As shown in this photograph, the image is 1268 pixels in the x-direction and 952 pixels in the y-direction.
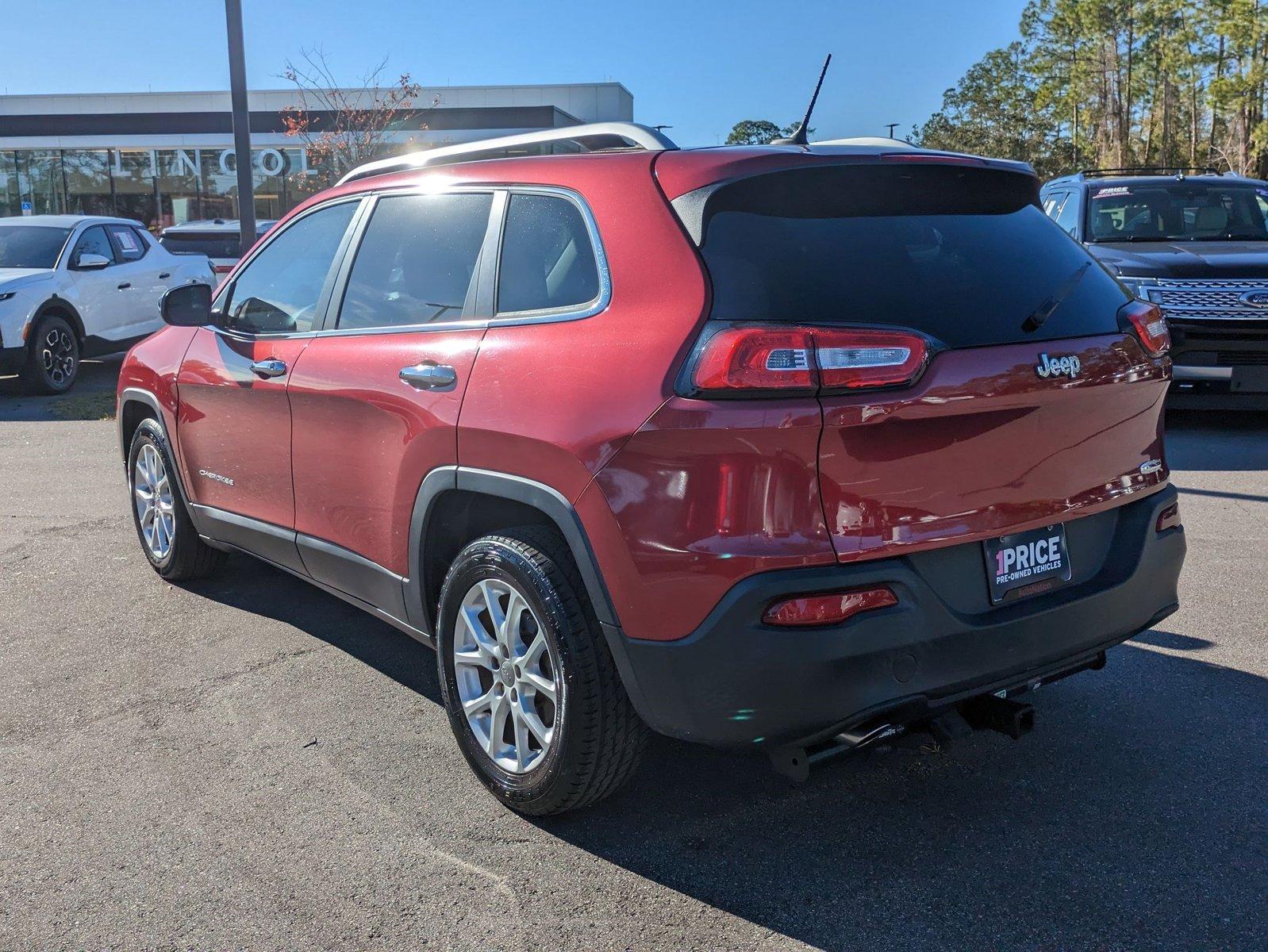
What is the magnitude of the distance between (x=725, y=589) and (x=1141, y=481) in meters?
1.36

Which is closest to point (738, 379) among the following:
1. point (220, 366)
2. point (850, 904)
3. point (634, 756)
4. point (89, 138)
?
point (634, 756)

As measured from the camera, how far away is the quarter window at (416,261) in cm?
364

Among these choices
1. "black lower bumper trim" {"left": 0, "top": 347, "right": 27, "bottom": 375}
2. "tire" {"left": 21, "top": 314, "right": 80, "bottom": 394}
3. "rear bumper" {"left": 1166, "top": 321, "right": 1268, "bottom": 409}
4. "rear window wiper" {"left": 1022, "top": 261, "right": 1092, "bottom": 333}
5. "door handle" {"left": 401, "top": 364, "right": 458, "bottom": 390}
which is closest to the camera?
"rear window wiper" {"left": 1022, "top": 261, "right": 1092, "bottom": 333}

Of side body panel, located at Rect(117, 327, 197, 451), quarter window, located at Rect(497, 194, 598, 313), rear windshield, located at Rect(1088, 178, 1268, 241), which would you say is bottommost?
side body panel, located at Rect(117, 327, 197, 451)

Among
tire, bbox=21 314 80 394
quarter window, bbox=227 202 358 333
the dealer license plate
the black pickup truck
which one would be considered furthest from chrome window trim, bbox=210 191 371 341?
tire, bbox=21 314 80 394

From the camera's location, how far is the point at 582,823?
131 inches

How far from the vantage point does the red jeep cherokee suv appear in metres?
2.71

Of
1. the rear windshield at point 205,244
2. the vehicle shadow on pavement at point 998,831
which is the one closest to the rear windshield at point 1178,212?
the vehicle shadow on pavement at point 998,831

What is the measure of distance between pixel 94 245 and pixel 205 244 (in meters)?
6.66

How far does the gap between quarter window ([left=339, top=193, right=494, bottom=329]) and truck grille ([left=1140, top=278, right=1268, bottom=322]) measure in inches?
251

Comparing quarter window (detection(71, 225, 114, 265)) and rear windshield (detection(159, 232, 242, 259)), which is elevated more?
rear windshield (detection(159, 232, 242, 259))

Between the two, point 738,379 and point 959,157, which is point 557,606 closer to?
point 738,379

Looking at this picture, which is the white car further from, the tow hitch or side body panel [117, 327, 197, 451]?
the tow hitch

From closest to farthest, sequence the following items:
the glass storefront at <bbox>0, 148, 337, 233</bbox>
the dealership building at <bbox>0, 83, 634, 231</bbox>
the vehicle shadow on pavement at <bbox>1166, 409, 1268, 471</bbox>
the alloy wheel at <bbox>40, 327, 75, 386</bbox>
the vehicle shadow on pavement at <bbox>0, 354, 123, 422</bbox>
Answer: the vehicle shadow on pavement at <bbox>1166, 409, 1268, 471</bbox>, the vehicle shadow on pavement at <bbox>0, 354, 123, 422</bbox>, the alloy wheel at <bbox>40, 327, 75, 386</bbox>, the glass storefront at <bbox>0, 148, 337, 233</bbox>, the dealership building at <bbox>0, 83, 634, 231</bbox>
